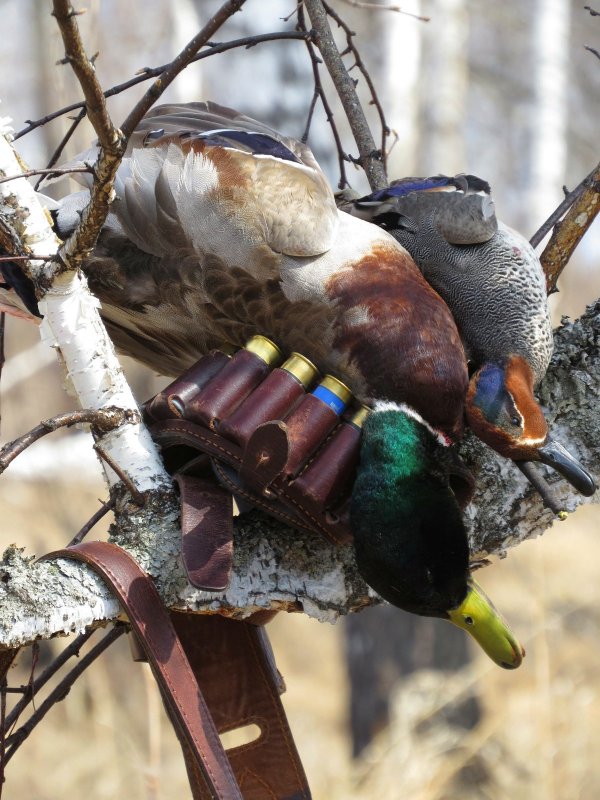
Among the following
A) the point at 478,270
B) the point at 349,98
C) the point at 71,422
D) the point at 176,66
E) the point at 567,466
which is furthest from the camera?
the point at 349,98

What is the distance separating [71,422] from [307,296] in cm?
55

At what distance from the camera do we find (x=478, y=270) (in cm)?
211

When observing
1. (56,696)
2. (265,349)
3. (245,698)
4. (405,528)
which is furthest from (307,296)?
(56,696)

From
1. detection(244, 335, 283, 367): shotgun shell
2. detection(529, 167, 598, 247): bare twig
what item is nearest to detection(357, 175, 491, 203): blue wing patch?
detection(529, 167, 598, 247): bare twig

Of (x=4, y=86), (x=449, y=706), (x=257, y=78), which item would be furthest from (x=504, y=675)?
(x=4, y=86)

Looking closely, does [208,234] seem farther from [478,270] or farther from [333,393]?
[478,270]

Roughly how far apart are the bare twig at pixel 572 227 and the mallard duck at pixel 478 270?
7cm

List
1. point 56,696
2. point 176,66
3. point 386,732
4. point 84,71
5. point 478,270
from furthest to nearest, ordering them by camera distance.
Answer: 1. point 386,732
2. point 478,270
3. point 56,696
4. point 176,66
5. point 84,71

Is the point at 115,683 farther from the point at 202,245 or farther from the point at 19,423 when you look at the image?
the point at 202,245

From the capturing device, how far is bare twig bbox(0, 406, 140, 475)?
4.53 ft

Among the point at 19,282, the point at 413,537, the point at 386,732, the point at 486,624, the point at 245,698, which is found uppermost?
the point at 19,282

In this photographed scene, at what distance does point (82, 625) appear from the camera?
57.7 inches

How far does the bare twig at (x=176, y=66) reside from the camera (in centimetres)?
117

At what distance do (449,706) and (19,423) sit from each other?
14.4ft
